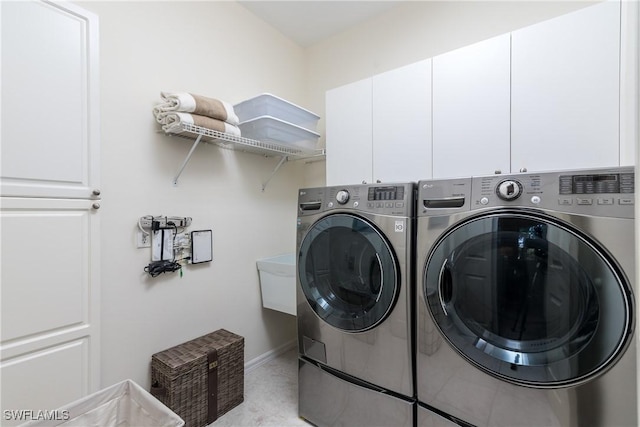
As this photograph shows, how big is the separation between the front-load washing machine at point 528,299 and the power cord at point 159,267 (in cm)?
137

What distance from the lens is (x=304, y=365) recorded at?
1.65 metres

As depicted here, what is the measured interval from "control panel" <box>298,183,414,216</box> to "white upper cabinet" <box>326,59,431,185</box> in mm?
342

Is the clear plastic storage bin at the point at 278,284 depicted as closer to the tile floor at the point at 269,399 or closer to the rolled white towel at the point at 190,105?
the tile floor at the point at 269,399

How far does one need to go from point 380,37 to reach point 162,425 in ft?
8.82

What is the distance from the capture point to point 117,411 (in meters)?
1.24

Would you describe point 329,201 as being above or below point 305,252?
above

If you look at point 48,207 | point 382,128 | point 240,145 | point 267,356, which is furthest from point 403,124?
point 267,356

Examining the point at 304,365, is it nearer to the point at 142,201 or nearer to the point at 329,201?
the point at 329,201

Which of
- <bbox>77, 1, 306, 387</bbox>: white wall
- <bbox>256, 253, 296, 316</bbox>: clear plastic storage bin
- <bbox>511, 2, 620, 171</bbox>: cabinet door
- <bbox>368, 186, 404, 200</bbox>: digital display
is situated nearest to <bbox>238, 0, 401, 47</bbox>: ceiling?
<bbox>77, 1, 306, 387</bbox>: white wall

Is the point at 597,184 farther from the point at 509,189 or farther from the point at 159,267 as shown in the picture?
the point at 159,267

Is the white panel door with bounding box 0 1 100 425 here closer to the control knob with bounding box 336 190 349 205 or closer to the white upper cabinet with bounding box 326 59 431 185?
the control knob with bounding box 336 190 349 205

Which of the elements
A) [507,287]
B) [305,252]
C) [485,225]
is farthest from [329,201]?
[507,287]

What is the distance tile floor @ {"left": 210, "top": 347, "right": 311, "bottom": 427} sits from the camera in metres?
1.67

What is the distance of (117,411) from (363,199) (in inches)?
55.8
